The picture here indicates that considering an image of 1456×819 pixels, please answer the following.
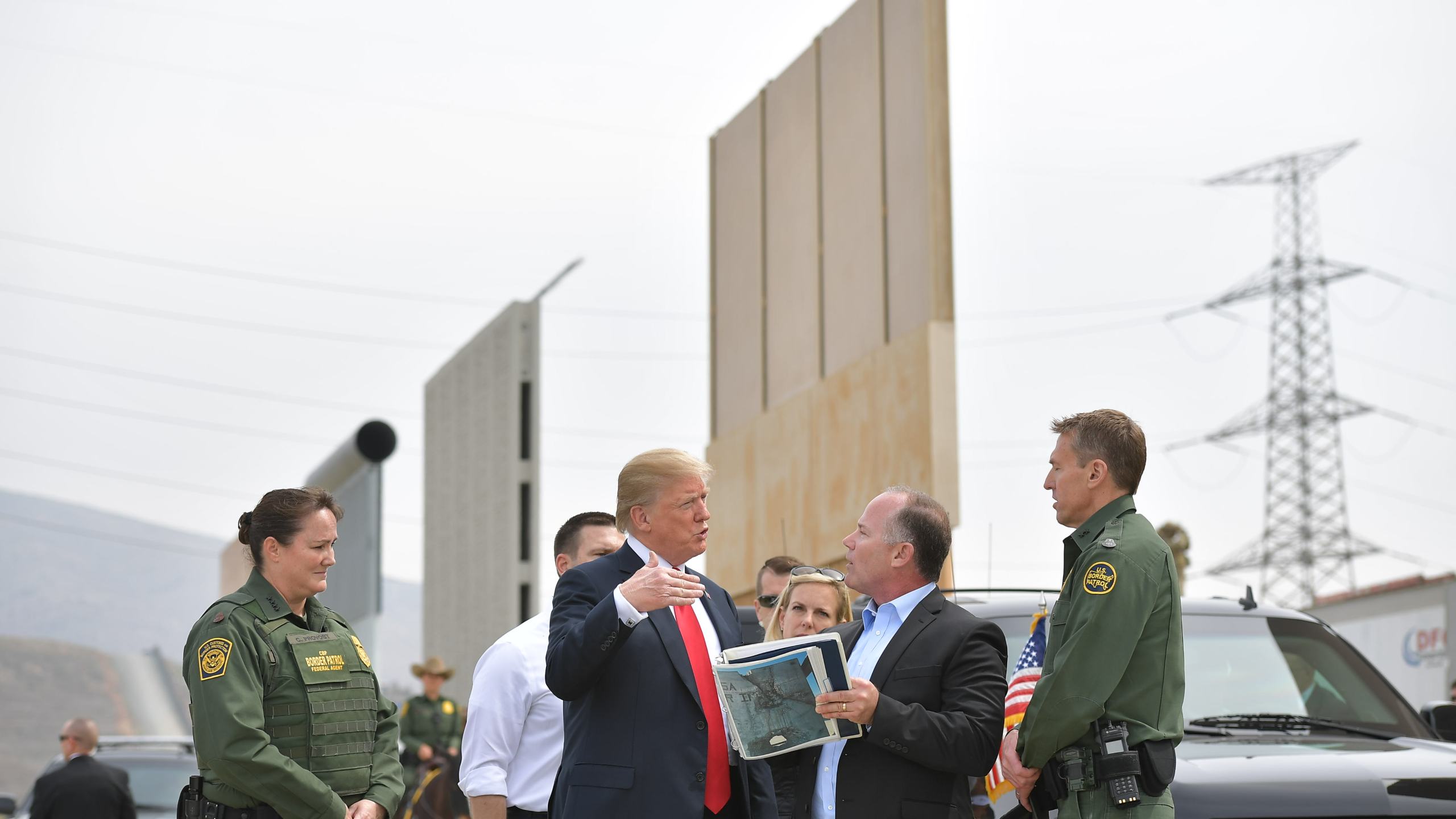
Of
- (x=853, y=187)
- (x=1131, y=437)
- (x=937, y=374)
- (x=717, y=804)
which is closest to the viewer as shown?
(x=717, y=804)

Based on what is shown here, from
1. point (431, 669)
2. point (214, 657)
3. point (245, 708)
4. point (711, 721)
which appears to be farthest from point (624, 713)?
point (431, 669)

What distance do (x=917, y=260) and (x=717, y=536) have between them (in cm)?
482

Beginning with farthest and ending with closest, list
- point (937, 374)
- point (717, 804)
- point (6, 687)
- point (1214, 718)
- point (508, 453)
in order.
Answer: point (6, 687) → point (508, 453) → point (937, 374) → point (1214, 718) → point (717, 804)

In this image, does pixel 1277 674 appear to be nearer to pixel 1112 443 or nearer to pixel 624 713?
pixel 1112 443

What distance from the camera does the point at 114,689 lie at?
95.1 m

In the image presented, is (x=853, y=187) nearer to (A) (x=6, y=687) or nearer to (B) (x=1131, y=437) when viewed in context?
(B) (x=1131, y=437)

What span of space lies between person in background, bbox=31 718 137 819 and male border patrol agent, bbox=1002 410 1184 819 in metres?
8.24

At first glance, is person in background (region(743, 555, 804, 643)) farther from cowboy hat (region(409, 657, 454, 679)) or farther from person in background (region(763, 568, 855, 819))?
cowboy hat (region(409, 657, 454, 679))

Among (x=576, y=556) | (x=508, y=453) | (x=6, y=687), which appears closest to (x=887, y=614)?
(x=576, y=556)

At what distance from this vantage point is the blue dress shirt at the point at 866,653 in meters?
4.75

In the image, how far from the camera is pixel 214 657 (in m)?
4.86

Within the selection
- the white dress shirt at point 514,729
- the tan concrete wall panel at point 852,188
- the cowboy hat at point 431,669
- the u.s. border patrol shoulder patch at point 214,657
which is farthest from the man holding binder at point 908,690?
the cowboy hat at point 431,669

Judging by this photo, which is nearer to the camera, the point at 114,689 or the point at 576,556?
the point at 576,556

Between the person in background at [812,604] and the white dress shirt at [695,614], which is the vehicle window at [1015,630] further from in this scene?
the white dress shirt at [695,614]
